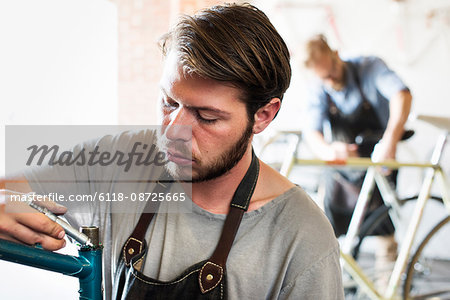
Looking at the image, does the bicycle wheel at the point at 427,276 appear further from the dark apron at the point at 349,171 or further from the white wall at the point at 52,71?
the white wall at the point at 52,71

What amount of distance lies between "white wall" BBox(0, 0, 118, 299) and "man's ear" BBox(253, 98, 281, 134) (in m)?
0.65

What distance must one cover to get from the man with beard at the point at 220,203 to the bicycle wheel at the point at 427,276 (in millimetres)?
1425

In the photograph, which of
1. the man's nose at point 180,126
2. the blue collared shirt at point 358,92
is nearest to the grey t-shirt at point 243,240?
the man's nose at point 180,126

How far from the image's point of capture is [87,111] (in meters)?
1.85

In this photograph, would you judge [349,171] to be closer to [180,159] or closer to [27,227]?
[180,159]

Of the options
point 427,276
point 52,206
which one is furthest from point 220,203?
point 427,276

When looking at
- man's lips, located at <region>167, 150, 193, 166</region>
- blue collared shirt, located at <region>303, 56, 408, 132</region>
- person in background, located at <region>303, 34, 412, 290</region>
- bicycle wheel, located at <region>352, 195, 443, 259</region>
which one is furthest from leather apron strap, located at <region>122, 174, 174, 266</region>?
blue collared shirt, located at <region>303, 56, 408, 132</region>

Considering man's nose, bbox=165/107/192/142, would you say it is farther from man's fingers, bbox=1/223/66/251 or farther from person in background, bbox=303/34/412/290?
person in background, bbox=303/34/412/290

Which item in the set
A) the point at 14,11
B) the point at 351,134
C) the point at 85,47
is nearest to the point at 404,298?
the point at 351,134

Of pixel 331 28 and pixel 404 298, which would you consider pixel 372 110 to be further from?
pixel 331 28

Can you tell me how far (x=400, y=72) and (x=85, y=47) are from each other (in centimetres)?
247

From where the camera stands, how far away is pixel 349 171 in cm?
257

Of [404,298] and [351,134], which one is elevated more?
[351,134]

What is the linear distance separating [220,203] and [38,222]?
0.38 meters
